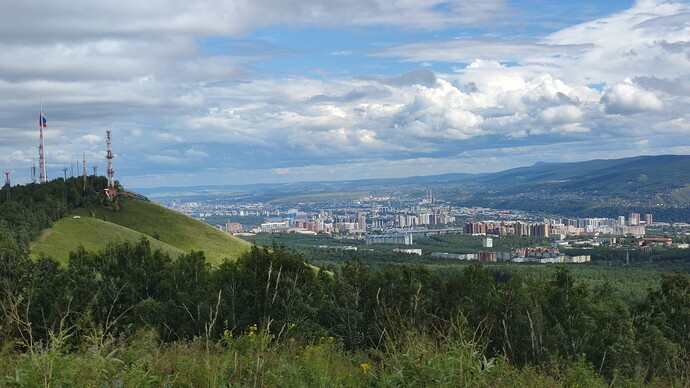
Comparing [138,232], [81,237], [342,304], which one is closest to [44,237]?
[81,237]

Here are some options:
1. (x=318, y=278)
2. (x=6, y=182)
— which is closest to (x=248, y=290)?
(x=318, y=278)

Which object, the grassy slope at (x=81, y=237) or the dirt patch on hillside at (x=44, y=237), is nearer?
the dirt patch on hillside at (x=44, y=237)

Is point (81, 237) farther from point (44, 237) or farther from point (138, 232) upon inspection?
point (138, 232)

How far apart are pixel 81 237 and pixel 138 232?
42.9ft

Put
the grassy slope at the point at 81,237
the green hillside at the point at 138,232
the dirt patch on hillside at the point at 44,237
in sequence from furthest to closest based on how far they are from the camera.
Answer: the green hillside at the point at 138,232, the grassy slope at the point at 81,237, the dirt patch on hillside at the point at 44,237

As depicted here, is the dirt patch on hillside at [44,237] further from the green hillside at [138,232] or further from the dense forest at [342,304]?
the dense forest at [342,304]

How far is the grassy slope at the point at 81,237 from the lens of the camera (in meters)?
75.9

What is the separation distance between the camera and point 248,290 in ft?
104

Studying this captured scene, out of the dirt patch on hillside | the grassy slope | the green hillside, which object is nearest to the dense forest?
the dirt patch on hillside

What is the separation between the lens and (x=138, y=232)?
97.0m

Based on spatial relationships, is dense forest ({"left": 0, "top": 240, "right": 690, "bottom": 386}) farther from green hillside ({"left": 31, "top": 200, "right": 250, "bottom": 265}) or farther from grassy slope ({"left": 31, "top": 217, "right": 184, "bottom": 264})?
green hillside ({"left": 31, "top": 200, "right": 250, "bottom": 265})

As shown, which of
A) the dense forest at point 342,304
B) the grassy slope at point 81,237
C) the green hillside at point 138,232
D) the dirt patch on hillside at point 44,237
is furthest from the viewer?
the green hillside at point 138,232

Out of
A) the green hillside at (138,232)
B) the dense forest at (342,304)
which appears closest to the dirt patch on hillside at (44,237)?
the green hillside at (138,232)

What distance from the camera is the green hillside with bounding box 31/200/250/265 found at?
81312mm
